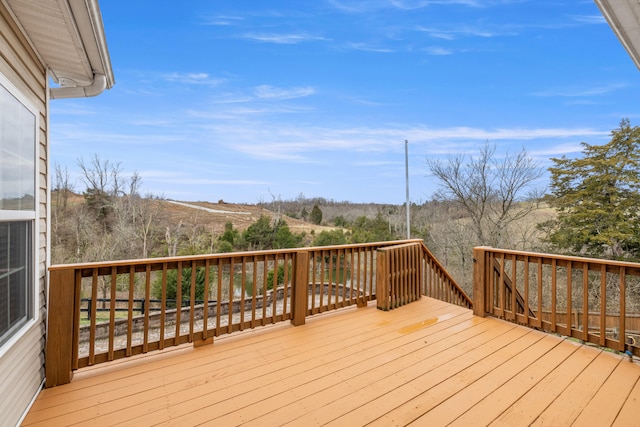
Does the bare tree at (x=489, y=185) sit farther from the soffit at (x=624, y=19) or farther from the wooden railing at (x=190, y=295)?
the soffit at (x=624, y=19)

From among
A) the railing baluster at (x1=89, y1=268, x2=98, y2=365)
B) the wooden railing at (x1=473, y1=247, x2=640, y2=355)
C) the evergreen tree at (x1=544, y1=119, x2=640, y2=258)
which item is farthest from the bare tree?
the railing baluster at (x1=89, y1=268, x2=98, y2=365)

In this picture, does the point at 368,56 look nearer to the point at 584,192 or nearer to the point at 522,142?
the point at 522,142

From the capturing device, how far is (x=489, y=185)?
14.7m

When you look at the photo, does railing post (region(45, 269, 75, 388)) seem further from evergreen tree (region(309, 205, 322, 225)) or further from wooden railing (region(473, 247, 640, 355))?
evergreen tree (region(309, 205, 322, 225))

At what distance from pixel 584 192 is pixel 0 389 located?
1764cm

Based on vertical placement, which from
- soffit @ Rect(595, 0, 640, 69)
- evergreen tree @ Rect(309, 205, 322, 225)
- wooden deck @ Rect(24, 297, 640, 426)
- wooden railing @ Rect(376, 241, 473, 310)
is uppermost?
soffit @ Rect(595, 0, 640, 69)

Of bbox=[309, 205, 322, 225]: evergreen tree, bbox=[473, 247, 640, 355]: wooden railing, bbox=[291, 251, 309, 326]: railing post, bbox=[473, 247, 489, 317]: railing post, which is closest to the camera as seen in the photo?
bbox=[473, 247, 640, 355]: wooden railing

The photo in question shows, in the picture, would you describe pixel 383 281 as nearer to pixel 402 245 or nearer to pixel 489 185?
pixel 402 245

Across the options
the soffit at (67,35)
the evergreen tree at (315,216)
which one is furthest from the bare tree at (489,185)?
the soffit at (67,35)

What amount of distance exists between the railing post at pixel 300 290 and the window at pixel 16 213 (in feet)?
7.61

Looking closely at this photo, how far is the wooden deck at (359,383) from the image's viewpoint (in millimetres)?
1998

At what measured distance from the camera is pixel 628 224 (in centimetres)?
1211

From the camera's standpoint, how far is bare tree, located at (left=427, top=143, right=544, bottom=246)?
46.8 feet

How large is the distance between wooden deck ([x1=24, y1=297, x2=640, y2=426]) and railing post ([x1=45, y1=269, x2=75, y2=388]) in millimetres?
111
